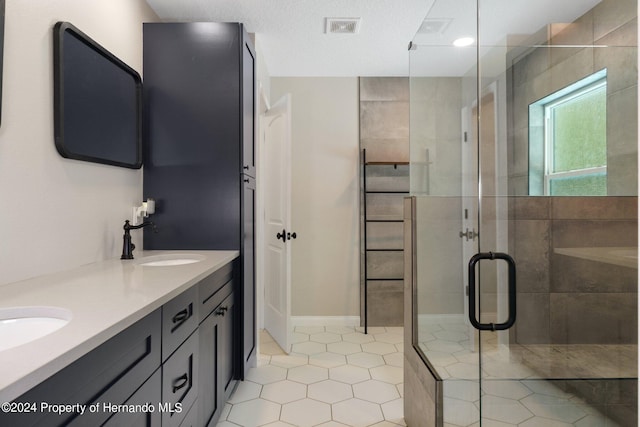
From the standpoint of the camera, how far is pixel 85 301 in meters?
1.02

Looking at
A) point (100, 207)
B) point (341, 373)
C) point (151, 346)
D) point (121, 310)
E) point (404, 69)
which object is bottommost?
point (341, 373)

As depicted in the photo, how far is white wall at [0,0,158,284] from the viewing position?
1.27m

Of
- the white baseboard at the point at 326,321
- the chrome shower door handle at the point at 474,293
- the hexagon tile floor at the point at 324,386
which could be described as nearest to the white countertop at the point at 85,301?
the hexagon tile floor at the point at 324,386

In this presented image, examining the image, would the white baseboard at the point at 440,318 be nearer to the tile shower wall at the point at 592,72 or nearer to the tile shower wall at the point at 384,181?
the tile shower wall at the point at 592,72

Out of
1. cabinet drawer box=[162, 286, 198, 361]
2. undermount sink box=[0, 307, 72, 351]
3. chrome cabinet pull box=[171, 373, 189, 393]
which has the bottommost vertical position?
chrome cabinet pull box=[171, 373, 189, 393]

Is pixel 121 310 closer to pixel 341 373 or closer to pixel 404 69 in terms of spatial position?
pixel 341 373

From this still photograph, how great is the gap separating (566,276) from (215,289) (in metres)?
1.67

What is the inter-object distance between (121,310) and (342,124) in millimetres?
3002

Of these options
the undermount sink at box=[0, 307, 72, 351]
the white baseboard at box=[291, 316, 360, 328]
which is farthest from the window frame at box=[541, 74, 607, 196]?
the white baseboard at box=[291, 316, 360, 328]

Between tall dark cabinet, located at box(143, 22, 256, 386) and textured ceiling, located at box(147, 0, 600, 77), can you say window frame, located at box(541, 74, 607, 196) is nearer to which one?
textured ceiling, located at box(147, 0, 600, 77)

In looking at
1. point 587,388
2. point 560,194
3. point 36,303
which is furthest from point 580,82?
point 36,303

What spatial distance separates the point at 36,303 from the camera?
3.25 feet

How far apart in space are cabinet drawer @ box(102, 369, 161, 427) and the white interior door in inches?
69.8

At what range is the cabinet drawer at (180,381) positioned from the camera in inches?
47.0
